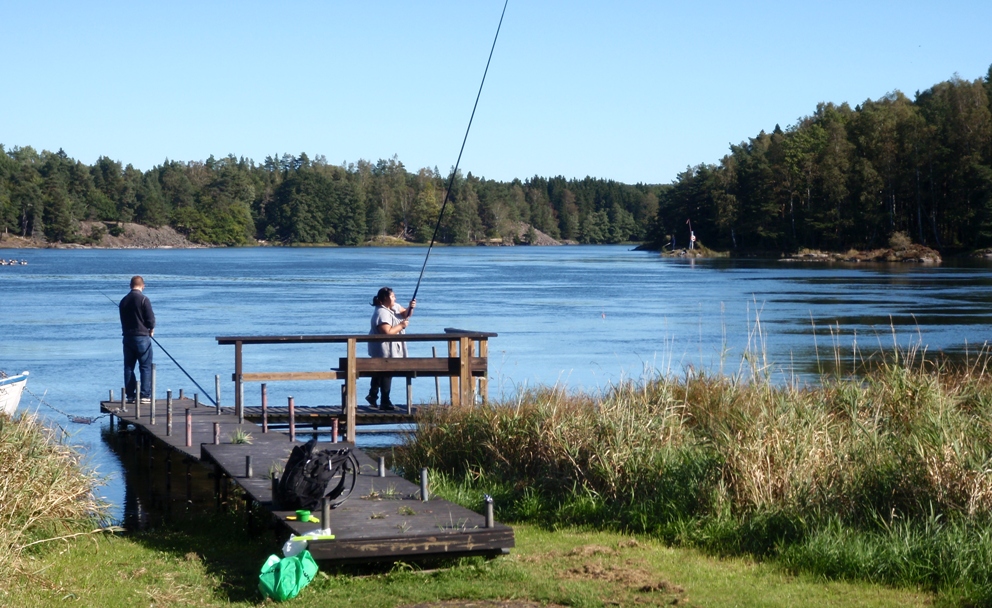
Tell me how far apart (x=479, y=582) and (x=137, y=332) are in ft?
34.4

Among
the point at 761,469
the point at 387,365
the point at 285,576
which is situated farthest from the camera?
the point at 387,365

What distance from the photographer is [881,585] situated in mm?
7219

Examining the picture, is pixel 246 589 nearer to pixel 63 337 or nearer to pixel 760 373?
pixel 760 373

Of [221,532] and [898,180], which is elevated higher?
[898,180]

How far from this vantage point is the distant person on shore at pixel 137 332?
1622 cm

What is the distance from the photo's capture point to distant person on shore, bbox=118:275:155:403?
53.2 feet

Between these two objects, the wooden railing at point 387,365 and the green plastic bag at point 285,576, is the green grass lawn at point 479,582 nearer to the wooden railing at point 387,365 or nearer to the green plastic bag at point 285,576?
the green plastic bag at point 285,576

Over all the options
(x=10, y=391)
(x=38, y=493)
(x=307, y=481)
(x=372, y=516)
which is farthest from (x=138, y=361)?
(x=372, y=516)

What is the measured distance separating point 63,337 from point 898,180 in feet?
263

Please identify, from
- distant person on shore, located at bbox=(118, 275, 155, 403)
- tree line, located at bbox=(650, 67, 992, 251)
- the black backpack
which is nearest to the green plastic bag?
the black backpack

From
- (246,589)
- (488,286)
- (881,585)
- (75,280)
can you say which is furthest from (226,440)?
(75,280)

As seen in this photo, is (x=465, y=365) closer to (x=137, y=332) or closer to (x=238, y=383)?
(x=238, y=383)

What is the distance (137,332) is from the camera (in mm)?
16359

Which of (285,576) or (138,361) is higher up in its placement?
(138,361)
